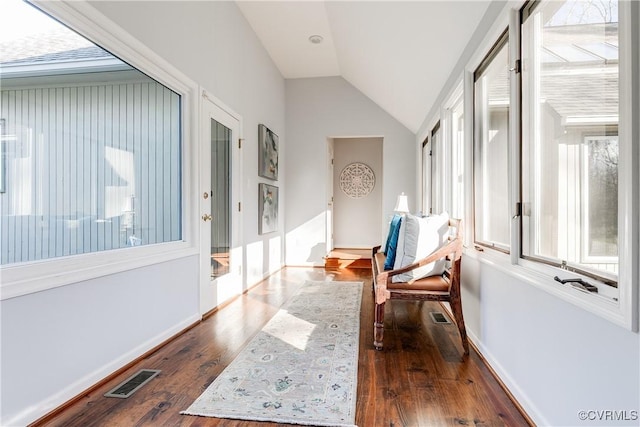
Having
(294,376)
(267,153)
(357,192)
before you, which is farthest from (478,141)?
(357,192)

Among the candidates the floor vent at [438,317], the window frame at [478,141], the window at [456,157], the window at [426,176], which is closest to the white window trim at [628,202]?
the window frame at [478,141]

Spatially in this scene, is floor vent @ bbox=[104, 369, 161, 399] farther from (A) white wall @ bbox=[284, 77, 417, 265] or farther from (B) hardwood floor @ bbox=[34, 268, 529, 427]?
(A) white wall @ bbox=[284, 77, 417, 265]

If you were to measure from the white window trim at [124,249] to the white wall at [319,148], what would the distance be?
10.0ft

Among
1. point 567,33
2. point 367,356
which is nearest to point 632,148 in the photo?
point 567,33

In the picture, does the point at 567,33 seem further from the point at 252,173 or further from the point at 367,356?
the point at 252,173

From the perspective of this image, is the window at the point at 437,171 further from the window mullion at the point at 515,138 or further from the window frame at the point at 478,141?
the window mullion at the point at 515,138

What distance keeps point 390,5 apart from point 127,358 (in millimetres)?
3205

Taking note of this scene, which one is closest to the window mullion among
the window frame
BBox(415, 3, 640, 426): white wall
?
the window frame

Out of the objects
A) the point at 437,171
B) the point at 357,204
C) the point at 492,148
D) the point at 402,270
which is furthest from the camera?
the point at 357,204

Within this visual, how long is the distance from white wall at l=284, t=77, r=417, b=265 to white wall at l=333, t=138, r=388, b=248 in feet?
5.23

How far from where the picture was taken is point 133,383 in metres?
1.89

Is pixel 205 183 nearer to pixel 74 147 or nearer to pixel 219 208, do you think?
pixel 219 208

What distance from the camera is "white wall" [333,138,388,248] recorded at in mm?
7395

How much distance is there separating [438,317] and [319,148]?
363 cm
